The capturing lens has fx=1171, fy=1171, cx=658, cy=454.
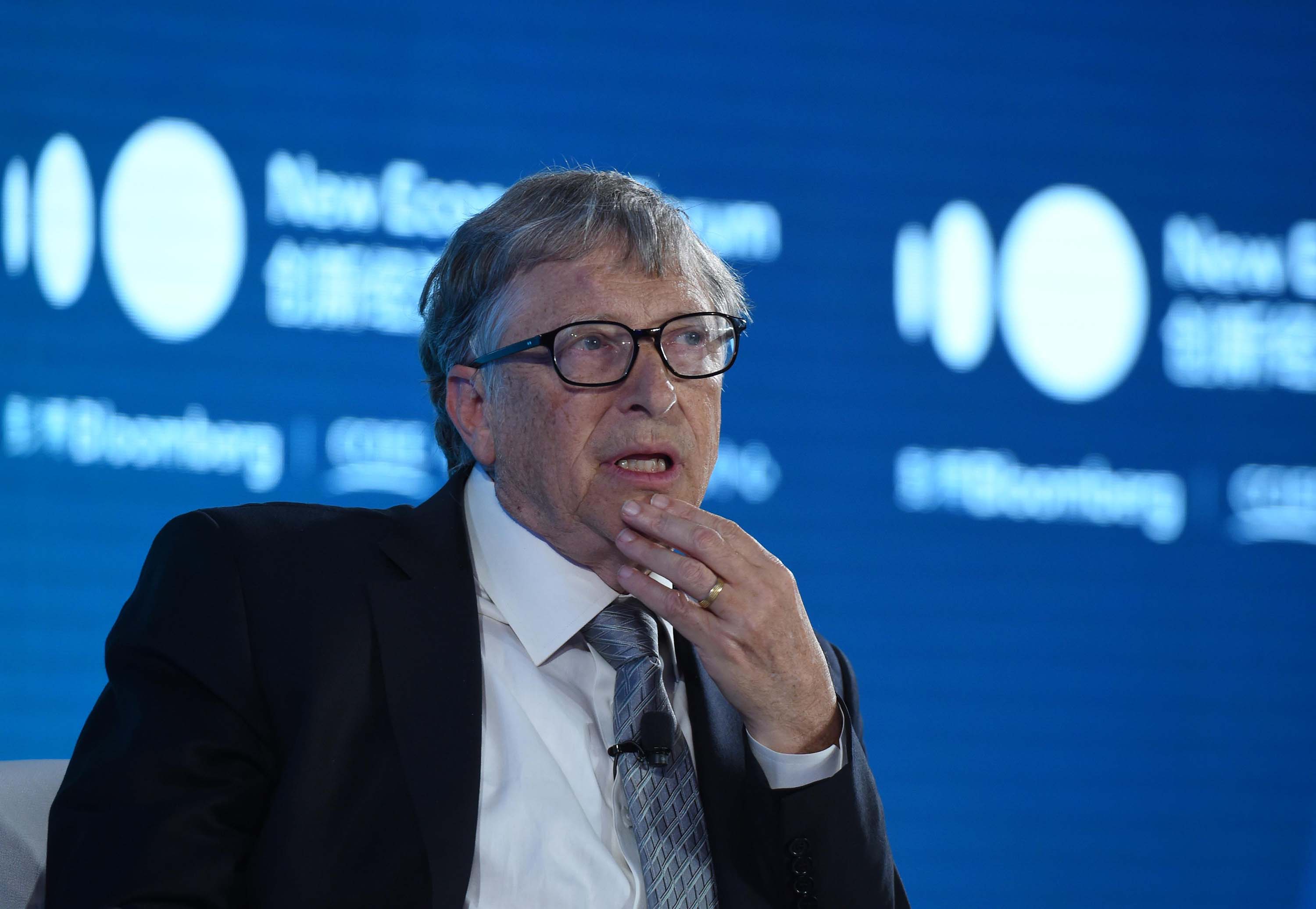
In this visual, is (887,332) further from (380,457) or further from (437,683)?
(437,683)

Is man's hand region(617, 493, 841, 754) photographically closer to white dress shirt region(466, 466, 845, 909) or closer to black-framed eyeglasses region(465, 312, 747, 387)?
white dress shirt region(466, 466, 845, 909)

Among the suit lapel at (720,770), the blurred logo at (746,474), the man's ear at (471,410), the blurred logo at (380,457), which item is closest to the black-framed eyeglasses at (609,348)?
the man's ear at (471,410)

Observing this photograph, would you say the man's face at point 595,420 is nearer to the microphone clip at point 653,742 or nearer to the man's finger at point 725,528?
the man's finger at point 725,528

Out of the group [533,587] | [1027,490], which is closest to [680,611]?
[533,587]

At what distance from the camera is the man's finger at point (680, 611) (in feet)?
5.34

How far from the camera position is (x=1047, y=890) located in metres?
3.37

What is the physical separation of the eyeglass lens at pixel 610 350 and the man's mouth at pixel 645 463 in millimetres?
121

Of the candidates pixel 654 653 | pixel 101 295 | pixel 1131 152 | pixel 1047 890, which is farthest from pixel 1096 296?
pixel 101 295

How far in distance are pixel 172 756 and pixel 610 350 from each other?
0.82 meters

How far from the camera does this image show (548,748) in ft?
5.50

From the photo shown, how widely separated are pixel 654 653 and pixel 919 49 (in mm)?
2390

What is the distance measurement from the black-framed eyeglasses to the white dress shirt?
27 cm

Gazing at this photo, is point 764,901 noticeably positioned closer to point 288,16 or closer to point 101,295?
point 101,295

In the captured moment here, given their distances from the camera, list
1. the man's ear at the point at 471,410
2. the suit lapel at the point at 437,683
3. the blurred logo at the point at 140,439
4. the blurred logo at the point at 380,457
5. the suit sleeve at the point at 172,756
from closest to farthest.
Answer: the suit sleeve at the point at 172,756 < the suit lapel at the point at 437,683 < the man's ear at the point at 471,410 < the blurred logo at the point at 140,439 < the blurred logo at the point at 380,457
